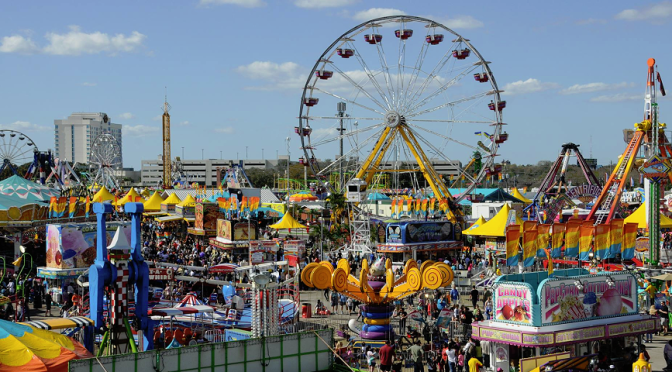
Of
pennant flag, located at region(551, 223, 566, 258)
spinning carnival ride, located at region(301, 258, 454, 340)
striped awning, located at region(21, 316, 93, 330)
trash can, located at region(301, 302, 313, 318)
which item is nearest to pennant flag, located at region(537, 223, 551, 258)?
pennant flag, located at region(551, 223, 566, 258)

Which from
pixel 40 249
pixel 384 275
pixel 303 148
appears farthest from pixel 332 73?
pixel 384 275

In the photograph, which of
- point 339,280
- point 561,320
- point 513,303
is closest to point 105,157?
point 339,280

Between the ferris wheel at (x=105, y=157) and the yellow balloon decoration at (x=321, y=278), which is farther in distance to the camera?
the ferris wheel at (x=105, y=157)

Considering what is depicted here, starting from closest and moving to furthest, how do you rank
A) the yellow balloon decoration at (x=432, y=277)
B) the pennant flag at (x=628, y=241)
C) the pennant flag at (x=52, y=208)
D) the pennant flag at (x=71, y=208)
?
1. the yellow balloon decoration at (x=432, y=277)
2. the pennant flag at (x=628, y=241)
3. the pennant flag at (x=52, y=208)
4. the pennant flag at (x=71, y=208)

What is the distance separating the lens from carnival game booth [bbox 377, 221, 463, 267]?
111 feet

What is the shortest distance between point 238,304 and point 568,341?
7.68m

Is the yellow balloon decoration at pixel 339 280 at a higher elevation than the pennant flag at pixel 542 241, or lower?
lower

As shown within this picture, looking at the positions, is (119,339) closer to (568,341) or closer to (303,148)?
(568,341)

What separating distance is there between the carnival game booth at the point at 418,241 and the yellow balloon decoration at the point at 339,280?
50.0 ft

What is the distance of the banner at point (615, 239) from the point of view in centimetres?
2422

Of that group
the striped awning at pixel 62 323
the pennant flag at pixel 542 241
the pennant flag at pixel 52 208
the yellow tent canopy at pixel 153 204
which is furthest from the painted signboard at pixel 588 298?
the yellow tent canopy at pixel 153 204

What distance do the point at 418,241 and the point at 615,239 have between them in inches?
443

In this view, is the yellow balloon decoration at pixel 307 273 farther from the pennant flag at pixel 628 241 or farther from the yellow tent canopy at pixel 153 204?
the yellow tent canopy at pixel 153 204

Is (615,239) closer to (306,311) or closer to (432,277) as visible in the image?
(432,277)
